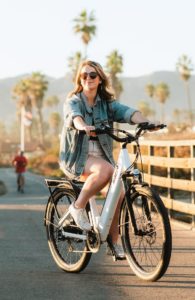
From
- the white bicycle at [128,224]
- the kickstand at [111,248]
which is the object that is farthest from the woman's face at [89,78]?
the kickstand at [111,248]

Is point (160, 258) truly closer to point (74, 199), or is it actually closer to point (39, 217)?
point (74, 199)

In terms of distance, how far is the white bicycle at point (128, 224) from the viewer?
18.7 ft

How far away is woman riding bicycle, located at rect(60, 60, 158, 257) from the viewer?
626 cm

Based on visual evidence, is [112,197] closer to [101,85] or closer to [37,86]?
[101,85]

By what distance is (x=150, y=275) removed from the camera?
5875 millimetres

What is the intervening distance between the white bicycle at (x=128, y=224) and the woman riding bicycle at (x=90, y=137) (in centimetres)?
12

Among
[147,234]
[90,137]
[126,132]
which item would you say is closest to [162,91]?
[90,137]

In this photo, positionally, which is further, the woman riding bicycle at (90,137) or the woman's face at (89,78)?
the woman's face at (89,78)

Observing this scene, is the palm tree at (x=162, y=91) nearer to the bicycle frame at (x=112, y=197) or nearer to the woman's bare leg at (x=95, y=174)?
the woman's bare leg at (x=95, y=174)

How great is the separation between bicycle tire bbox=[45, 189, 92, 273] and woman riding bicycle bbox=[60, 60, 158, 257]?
25 cm

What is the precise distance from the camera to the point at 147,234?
588 cm

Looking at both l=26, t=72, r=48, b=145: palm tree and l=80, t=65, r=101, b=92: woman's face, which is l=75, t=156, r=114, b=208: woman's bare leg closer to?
l=80, t=65, r=101, b=92: woman's face

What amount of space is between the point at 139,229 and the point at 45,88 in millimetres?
122930

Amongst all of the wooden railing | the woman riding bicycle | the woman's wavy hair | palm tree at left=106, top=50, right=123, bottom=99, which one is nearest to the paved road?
the woman riding bicycle
